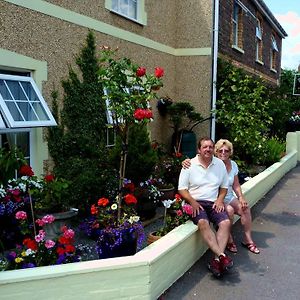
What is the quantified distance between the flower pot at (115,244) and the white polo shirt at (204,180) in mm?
945

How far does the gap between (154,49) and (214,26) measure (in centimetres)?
190

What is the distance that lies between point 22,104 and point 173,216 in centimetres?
257

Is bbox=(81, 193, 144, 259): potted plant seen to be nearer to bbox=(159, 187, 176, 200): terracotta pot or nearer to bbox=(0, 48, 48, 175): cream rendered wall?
bbox=(0, 48, 48, 175): cream rendered wall

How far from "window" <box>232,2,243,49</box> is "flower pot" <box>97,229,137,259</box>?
10.0m

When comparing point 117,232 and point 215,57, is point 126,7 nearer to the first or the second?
point 215,57

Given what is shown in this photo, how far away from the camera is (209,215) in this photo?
478cm

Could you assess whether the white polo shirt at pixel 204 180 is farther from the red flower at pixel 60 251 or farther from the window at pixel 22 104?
the window at pixel 22 104

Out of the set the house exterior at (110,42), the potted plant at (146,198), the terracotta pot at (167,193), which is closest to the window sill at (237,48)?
the house exterior at (110,42)

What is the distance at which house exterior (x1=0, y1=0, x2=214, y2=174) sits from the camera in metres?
5.65

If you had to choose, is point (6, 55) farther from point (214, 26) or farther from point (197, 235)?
point (214, 26)

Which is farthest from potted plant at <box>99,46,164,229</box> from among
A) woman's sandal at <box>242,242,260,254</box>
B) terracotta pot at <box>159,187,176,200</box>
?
terracotta pot at <box>159,187,176,200</box>

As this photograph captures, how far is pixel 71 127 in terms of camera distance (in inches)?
262

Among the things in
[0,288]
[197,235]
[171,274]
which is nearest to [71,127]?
[197,235]

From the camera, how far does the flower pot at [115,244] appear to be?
13.3 ft
